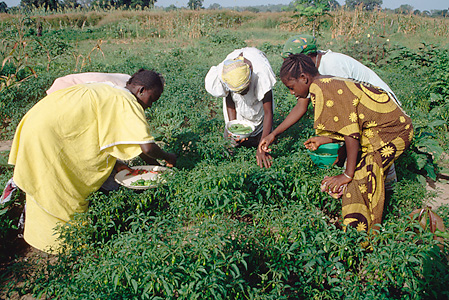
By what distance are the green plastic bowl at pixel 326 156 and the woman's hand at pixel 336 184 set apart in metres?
0.41

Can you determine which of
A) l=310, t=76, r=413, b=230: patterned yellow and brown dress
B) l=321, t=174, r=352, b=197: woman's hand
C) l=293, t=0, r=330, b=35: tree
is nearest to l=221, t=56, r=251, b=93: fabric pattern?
l=310, t=76, r=413, b=230: patterned yellow and brown dress

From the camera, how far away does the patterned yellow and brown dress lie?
271cm

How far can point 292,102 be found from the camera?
6.02 metres

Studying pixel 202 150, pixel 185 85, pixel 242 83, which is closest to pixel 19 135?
pixel 202 150

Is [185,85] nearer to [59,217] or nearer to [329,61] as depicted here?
[329,61]

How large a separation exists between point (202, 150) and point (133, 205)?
908mm

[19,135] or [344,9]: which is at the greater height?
[344,9]

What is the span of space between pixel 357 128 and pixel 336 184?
53 centimetres

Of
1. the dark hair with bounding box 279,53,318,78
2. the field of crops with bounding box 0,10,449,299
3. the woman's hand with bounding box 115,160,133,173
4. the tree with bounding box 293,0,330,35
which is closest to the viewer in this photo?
the field of crops with bounding box 0,10,449,299

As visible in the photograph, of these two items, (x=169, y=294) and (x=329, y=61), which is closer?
(x=169, y=294)

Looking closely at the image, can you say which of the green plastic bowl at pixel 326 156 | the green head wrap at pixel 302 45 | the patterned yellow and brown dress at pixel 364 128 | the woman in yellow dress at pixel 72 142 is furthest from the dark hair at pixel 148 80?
the green plastic bowl at pixel 326 156

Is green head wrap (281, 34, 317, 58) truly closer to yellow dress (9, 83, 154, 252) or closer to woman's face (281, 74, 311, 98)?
woman's face (281, 74, 311, 98)

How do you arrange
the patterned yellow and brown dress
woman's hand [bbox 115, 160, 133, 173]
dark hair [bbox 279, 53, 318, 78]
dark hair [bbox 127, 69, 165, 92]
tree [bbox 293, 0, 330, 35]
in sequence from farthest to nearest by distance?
tree [bbox 293, 0, 330, 35]
woman's hand [bbox 115, 160, 133, 173]
dark hair [bbox 127, 69, 165, 92]
dark hair [bbox 279, 53, 318, 78]
the patterned yellow and brown dress

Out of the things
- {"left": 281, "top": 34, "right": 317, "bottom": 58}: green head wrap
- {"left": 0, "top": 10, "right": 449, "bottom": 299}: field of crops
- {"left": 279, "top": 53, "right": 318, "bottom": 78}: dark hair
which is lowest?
{"left": 0, "top": 10, "right": 449, "bottom": 299}: field of crops
